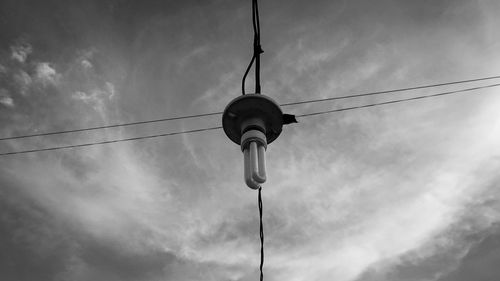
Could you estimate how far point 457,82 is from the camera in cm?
634

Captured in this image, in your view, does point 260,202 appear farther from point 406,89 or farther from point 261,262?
point 406,89

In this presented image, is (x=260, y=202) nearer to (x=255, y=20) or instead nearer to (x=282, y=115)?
(x=282, y=115)

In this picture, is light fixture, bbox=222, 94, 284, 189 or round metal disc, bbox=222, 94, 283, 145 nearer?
light fixture, bbox=222, 94, 284, 189

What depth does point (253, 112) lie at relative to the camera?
2.62 m

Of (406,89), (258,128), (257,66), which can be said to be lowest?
(258,128)

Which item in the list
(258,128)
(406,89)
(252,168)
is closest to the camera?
(252,168)

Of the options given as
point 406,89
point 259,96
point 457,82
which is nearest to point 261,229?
point 259,96

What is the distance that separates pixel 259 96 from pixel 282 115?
0.69 feet

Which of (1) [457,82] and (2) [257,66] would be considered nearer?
(2) [257,66]

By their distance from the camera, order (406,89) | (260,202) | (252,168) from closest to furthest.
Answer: (252,168)
(260,202)
(406,89)

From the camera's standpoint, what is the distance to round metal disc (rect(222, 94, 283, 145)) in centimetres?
258

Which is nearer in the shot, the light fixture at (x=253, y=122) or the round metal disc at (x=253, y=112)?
the light fixture at (x=253, y=122)

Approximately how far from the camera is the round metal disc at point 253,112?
2582 millimetres

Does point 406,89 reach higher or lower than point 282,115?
higher
